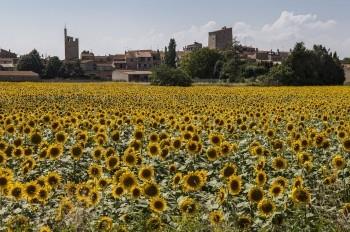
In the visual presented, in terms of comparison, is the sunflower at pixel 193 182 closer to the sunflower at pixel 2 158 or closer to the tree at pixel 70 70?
the sunflower at pixel 2 158

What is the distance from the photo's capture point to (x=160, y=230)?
4.93 m

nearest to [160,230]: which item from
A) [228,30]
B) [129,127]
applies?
[129,127]

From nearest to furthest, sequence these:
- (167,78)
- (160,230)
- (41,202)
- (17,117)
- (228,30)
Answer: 1. (160,230)
2. (41,202)
3. (17,117)
4. (167,78)
5. (228,30)

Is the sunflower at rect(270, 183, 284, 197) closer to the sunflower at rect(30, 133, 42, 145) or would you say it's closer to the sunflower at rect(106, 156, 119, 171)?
the sunflower at rect(106, 156, 119, 171)

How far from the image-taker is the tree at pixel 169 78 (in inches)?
1897

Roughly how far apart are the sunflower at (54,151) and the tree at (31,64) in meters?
85.3

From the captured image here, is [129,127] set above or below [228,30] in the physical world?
below

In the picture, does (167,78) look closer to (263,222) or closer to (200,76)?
(200,76)

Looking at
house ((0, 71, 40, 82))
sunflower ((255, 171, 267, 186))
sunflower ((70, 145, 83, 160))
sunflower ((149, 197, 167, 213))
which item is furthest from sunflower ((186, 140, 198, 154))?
house ((0, 71, 40, 82))

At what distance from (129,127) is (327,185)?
202 inches

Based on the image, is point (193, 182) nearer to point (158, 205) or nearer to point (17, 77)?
point (158, 205)

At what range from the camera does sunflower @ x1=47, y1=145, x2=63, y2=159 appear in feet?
23.9

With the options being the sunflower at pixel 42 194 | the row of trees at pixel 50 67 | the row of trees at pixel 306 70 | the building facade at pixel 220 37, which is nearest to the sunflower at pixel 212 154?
the sunflower at pixel 42 194

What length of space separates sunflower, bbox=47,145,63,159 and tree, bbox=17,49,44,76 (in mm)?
85254
